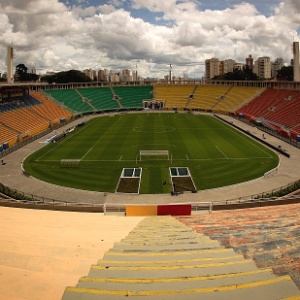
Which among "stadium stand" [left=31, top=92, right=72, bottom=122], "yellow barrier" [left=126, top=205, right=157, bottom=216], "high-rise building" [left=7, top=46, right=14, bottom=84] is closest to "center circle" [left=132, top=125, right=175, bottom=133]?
"stadium stand" [left=31, top=92, right=72, bottom=122]

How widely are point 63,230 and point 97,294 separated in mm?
6176

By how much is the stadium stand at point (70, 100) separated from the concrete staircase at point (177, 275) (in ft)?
273

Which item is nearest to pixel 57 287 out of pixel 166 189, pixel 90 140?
pixel 166 189

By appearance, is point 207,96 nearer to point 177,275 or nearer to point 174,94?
point 174,94

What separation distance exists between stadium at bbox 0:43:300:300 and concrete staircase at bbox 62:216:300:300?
0.03 metres

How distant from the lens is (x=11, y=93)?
248 feet

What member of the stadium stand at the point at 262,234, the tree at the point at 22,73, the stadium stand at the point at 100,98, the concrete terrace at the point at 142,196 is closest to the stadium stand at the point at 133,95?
the stadium stand at the point at 100,98

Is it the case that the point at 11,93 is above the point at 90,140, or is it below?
above

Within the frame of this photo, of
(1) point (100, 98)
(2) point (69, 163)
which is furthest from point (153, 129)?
(1) point (100, 98)

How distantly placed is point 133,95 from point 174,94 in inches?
508

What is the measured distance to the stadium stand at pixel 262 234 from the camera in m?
7.88

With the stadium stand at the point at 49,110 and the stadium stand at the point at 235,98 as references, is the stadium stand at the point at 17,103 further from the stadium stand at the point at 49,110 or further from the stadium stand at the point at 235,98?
the stadium stand at the point at 235,98

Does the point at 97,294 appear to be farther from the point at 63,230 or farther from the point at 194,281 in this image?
the point at 63,230

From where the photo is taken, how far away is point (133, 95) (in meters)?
109
